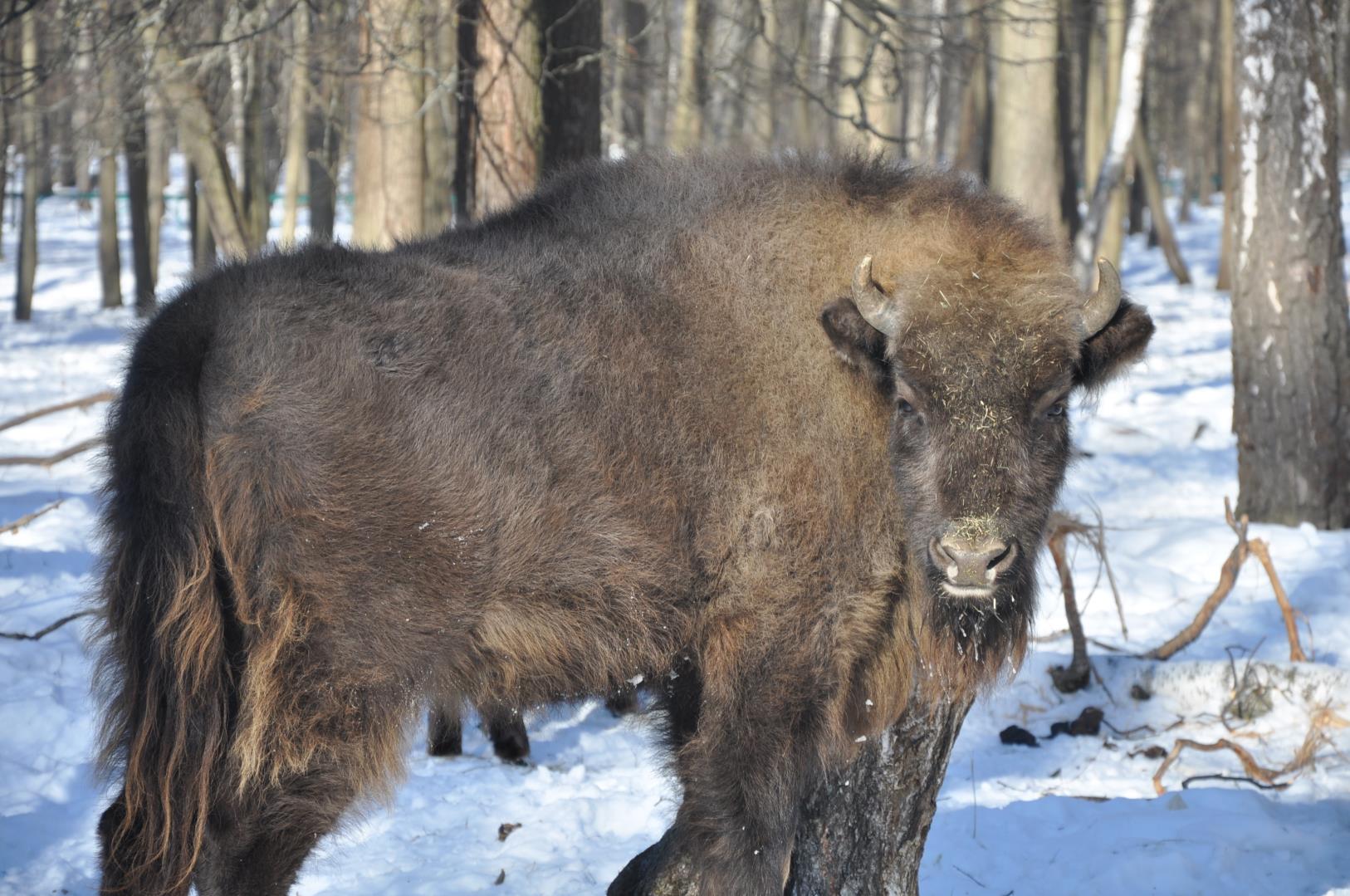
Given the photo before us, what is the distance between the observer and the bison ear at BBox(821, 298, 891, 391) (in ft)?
11.8

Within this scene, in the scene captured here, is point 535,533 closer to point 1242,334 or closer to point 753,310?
point 753,310

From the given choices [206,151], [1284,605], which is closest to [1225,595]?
→ [1284,605]

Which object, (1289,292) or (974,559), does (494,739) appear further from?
(1289,292)

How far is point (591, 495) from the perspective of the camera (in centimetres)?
343

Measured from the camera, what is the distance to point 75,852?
14.4ft

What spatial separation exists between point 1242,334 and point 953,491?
5.73 metres

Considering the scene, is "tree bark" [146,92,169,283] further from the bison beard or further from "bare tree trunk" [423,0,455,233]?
the bison beard

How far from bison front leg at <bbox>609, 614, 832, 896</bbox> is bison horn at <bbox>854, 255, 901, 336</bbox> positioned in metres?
0.97

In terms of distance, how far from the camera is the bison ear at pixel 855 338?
3.60m

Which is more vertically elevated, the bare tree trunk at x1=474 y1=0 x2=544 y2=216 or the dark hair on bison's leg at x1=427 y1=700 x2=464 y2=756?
the bare tree trunk at x1=474 y1=0 x2=544 y2=216

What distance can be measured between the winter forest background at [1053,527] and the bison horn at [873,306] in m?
0.84

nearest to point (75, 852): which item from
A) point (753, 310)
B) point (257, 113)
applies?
point (753, 310)

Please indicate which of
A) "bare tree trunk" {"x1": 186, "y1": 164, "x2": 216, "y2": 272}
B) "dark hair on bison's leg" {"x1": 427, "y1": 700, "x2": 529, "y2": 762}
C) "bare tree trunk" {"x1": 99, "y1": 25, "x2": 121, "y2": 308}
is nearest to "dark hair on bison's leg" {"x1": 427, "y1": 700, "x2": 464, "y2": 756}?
"dark hair on bison's leg" {"x1": 427, "y1": 700, "x2": 529, "y2": 762}

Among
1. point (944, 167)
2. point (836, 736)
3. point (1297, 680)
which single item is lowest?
point (1297, 680)
